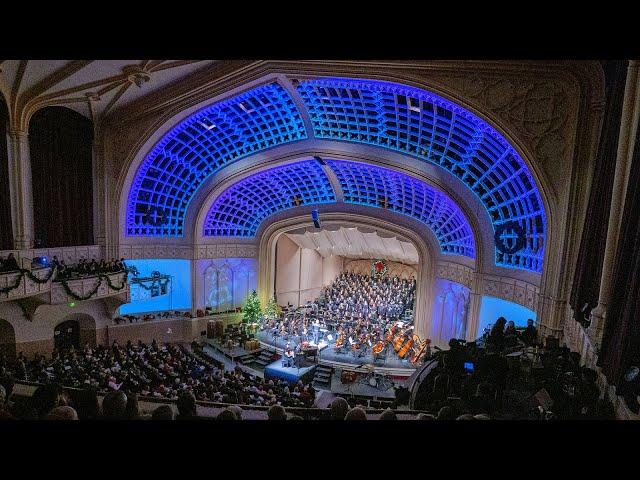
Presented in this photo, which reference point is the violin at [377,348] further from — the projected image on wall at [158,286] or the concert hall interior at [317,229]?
the projected image on wall at [158,286]

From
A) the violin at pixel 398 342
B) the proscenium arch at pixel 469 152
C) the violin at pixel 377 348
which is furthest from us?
the violin at pixel 398 342

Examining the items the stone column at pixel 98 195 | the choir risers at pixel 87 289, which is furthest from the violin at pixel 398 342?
the stone column at pixel 98 195

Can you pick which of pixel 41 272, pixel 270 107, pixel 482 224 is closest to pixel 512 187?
pixel 482 224

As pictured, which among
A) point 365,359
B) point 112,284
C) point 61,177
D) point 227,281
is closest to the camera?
point 61,177

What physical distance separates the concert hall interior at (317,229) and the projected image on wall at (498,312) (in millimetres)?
83

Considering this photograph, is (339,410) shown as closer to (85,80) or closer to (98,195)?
(85,80)

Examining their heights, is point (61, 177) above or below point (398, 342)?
above

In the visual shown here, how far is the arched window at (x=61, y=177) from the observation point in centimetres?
1628

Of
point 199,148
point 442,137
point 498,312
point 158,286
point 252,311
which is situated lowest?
point 252,311

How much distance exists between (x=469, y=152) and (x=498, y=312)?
663cm

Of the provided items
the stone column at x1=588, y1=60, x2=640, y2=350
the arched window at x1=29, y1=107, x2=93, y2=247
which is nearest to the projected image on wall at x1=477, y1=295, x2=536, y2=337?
the stone column at x1=588, y1=60, x2=640, y2=350

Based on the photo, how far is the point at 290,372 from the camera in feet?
53.2

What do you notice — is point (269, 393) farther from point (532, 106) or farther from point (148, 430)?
point (532, 106)

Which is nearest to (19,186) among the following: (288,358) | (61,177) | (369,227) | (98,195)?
(61,177)
